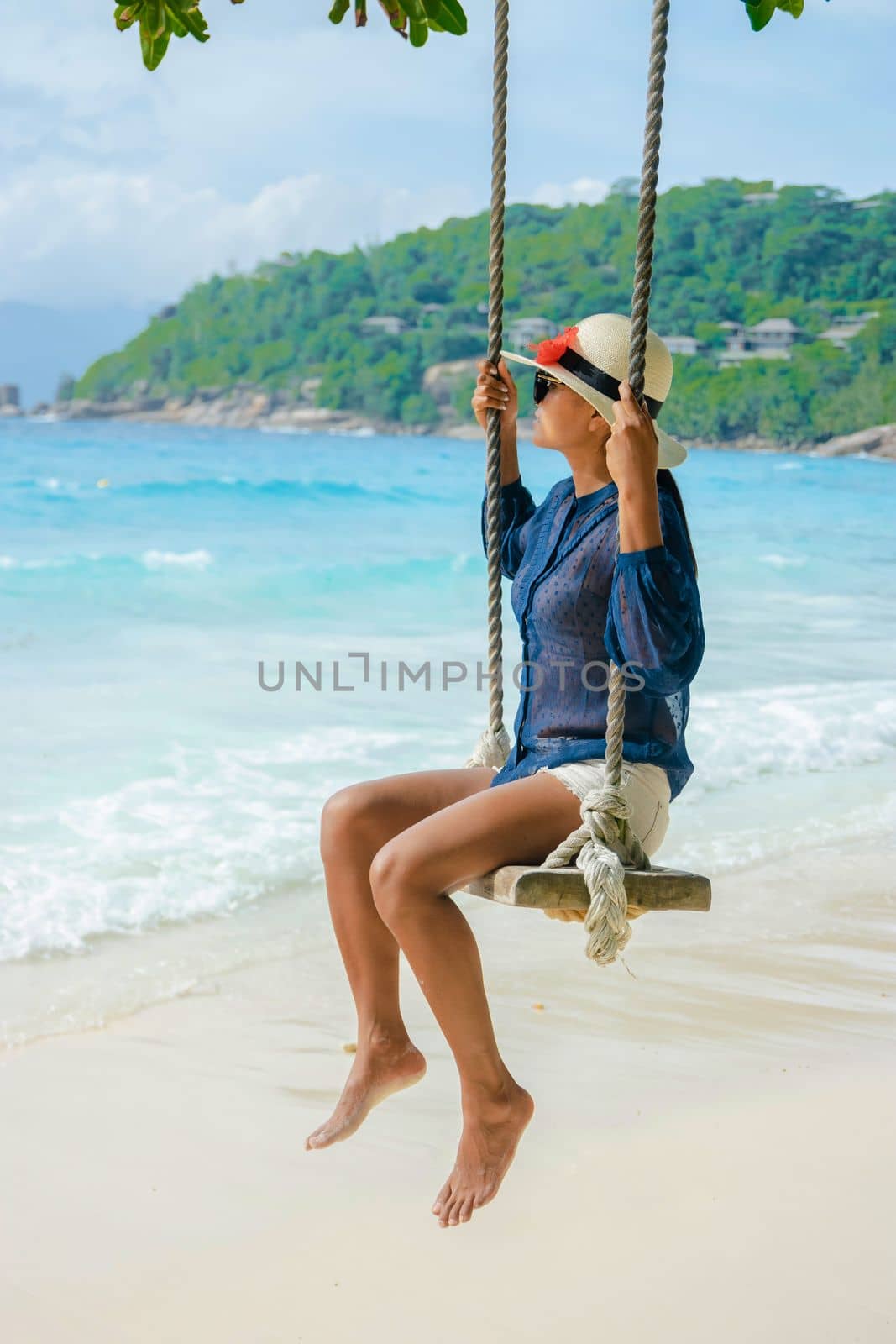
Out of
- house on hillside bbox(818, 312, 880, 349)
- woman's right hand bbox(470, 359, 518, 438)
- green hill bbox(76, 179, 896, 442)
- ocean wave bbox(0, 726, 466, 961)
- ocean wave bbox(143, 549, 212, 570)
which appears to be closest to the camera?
woman's right hand bbox(470, 359, 518, 438)

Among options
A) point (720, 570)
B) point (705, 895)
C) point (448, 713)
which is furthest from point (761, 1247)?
point (720, 570)

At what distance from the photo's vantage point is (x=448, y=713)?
9125mm

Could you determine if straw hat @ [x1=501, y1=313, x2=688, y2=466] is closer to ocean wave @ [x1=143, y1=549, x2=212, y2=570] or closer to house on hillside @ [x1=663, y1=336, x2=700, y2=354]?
ocean wave @ [x1=143, y1=549, x2=212, y2=570]

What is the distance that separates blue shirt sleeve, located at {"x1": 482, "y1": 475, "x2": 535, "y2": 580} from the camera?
109 inches

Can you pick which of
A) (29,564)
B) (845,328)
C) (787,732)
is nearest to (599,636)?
(787,732)

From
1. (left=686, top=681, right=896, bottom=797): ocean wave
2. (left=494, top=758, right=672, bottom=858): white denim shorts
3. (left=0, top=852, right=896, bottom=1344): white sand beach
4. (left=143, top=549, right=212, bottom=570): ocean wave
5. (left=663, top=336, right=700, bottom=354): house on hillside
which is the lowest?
(left=143, top=549, right=212, bottom=570): ocean wave

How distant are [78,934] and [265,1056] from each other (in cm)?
126

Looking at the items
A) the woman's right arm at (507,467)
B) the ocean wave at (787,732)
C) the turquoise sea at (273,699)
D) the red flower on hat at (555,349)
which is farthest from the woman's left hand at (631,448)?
the ocean wave at (787,732)

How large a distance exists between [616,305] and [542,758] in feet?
161

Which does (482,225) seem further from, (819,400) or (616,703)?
(616,703)

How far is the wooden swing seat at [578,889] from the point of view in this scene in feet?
7.24

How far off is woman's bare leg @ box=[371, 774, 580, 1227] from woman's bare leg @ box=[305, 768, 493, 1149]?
17 cm

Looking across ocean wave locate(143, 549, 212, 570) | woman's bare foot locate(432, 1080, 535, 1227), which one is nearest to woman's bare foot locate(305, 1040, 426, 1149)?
woman's bare foot locate(432, 1080, 535, 1227)

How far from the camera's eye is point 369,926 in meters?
2.54
